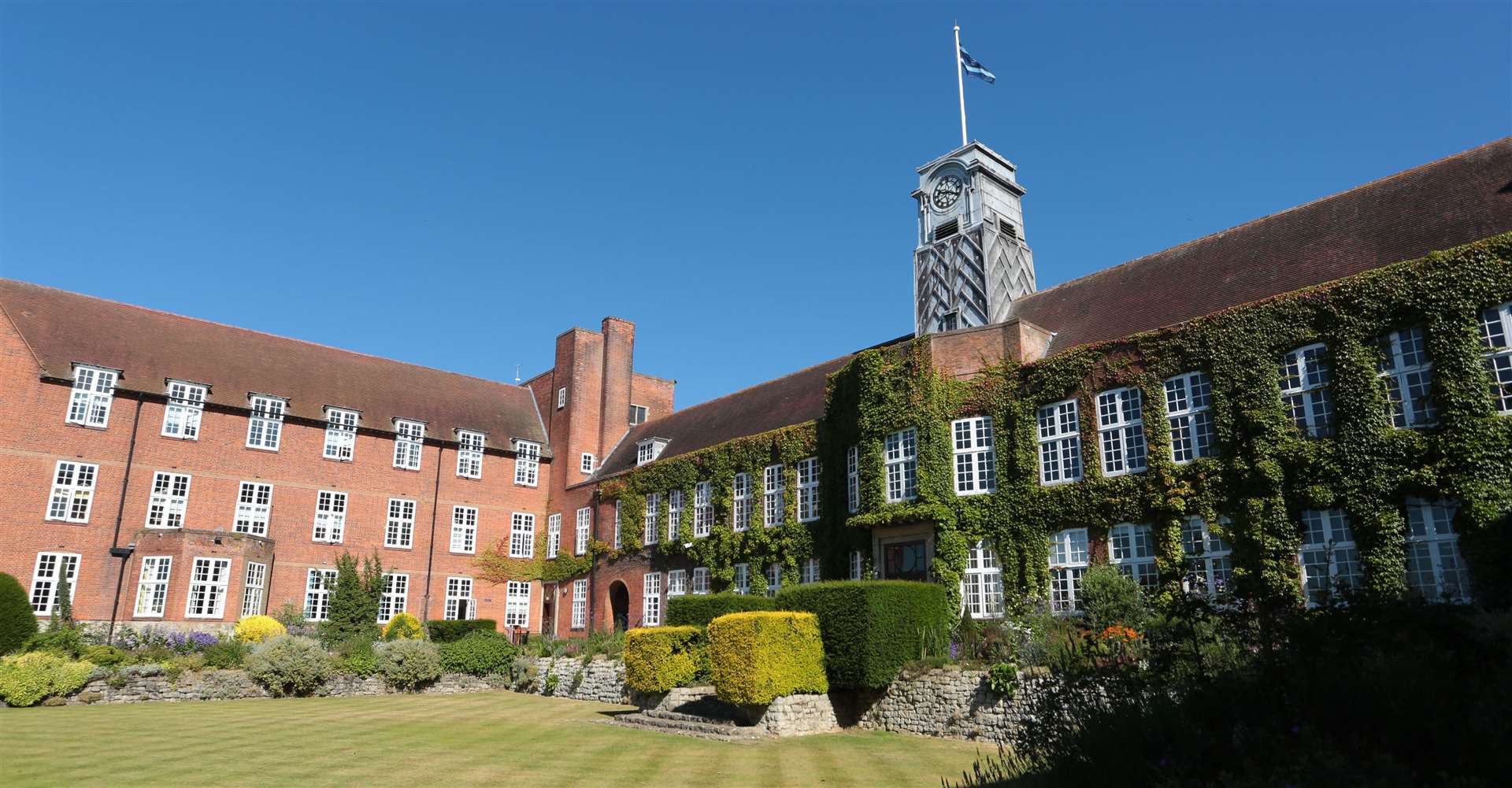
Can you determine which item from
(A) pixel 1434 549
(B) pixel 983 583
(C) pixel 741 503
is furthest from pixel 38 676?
(A) pixel 1434 549

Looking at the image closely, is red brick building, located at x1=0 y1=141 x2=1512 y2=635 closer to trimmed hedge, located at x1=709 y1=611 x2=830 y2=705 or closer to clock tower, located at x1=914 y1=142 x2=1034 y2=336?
clock tower, located at x1=914 y1=142 x2=1034 y2=336

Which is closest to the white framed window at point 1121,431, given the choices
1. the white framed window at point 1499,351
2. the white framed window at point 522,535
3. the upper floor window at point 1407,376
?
the upper floor window at point 1407,376

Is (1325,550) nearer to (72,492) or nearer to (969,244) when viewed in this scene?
(969,244)

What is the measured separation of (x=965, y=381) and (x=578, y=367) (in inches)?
944

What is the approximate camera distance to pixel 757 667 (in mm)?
17781

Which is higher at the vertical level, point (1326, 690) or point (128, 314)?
point (128, 314)

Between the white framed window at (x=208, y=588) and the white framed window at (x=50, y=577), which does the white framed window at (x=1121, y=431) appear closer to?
the white framed window at (x=208, y=588)

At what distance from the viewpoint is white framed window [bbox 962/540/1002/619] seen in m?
21.6

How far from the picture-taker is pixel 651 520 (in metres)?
35.5

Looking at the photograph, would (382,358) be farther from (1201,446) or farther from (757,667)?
(1201,446)

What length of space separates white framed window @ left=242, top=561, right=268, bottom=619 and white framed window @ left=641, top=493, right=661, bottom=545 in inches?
555

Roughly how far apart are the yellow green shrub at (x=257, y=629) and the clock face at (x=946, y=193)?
25541mm

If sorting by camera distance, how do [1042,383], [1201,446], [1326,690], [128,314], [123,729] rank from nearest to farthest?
[1326,690] < [123,729] < [1201,446] < [1042,383] < [128,314]

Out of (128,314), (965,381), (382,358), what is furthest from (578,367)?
(965,381)
